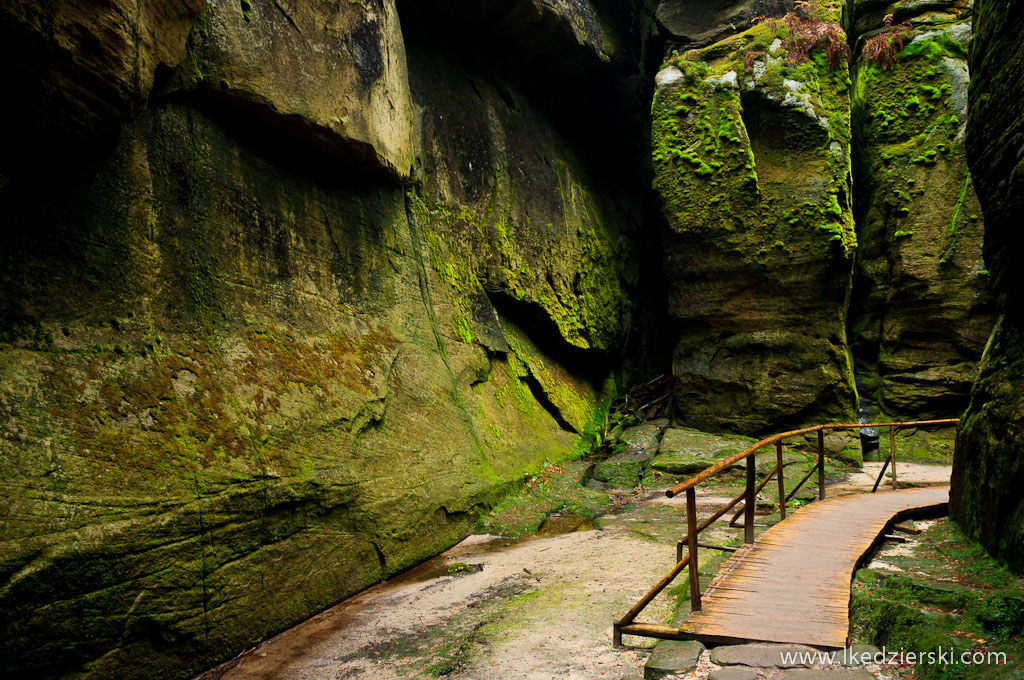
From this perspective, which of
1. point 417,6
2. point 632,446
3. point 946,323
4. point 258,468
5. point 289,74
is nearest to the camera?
point 258,468

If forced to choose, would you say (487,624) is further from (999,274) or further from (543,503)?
(999,274)

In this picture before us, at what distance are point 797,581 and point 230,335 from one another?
516 centimetres

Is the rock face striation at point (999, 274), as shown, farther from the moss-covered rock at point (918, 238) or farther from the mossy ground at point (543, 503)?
the moss-covered rock at point (918, 238)

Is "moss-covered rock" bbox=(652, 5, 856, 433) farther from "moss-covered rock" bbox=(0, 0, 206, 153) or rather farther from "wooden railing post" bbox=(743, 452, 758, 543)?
"moss-covered rock" bbox=(0, 0, 206, 153)

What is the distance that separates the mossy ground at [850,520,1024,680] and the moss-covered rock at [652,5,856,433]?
7726 millimetres

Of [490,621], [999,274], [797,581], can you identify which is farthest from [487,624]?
[999,274]

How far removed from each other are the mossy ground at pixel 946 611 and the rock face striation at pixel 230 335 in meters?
4.31

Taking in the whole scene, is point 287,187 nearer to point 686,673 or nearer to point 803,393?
point 686,673

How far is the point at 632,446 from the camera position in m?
11.9

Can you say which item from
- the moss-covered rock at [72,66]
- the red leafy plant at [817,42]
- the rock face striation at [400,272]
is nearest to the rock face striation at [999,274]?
the rock face striation at [400,272]

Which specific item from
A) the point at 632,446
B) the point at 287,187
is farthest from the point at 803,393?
the point at 287,187

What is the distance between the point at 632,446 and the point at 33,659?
32.0 feet

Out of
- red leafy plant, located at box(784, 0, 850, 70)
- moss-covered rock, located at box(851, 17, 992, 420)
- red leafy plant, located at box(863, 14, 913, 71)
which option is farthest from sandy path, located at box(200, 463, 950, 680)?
red leafy plant, located at box(863, 14, 913, 71)

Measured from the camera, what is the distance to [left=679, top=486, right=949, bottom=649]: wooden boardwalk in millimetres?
3514
